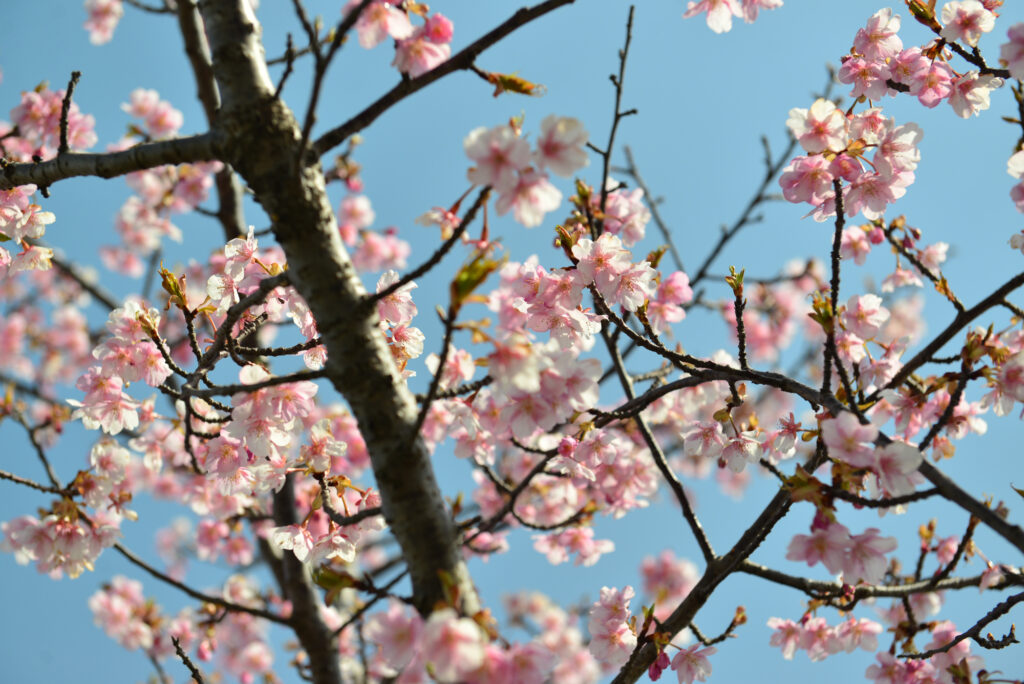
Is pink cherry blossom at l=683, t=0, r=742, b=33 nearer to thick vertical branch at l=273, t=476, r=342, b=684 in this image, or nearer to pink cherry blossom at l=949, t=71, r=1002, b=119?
pink cherry blossom at l=949, t=71, r=1002, b=119

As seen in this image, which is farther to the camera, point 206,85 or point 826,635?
point 206,85

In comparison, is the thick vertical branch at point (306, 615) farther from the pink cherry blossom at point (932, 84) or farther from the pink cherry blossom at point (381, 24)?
the pink cherry blossom at point (932, 84)

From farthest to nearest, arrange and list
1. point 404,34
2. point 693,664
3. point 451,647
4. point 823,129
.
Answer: point 693,664 → point 823,129 → point 404,34 → point 451,647

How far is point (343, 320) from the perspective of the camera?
1504 mm

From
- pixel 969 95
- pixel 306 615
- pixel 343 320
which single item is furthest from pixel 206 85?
pixel 969 95

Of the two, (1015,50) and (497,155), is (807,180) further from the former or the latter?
(497,155)

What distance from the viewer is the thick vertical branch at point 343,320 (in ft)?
4.70

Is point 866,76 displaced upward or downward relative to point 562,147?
upward

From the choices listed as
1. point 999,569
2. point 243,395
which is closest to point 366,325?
point 243,395

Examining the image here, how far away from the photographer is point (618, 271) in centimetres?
232

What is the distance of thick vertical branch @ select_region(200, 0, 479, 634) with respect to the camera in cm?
143

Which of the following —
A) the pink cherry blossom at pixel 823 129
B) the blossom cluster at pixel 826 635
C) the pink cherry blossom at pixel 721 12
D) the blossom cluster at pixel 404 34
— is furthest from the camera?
the blossom cluster at pixel 826 635

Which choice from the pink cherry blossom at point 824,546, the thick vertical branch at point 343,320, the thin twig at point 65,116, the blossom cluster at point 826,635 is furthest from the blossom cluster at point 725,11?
the blossom cluster at point 826,635

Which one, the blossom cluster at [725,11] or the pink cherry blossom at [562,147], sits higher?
the blossom cluster at [725,11]
